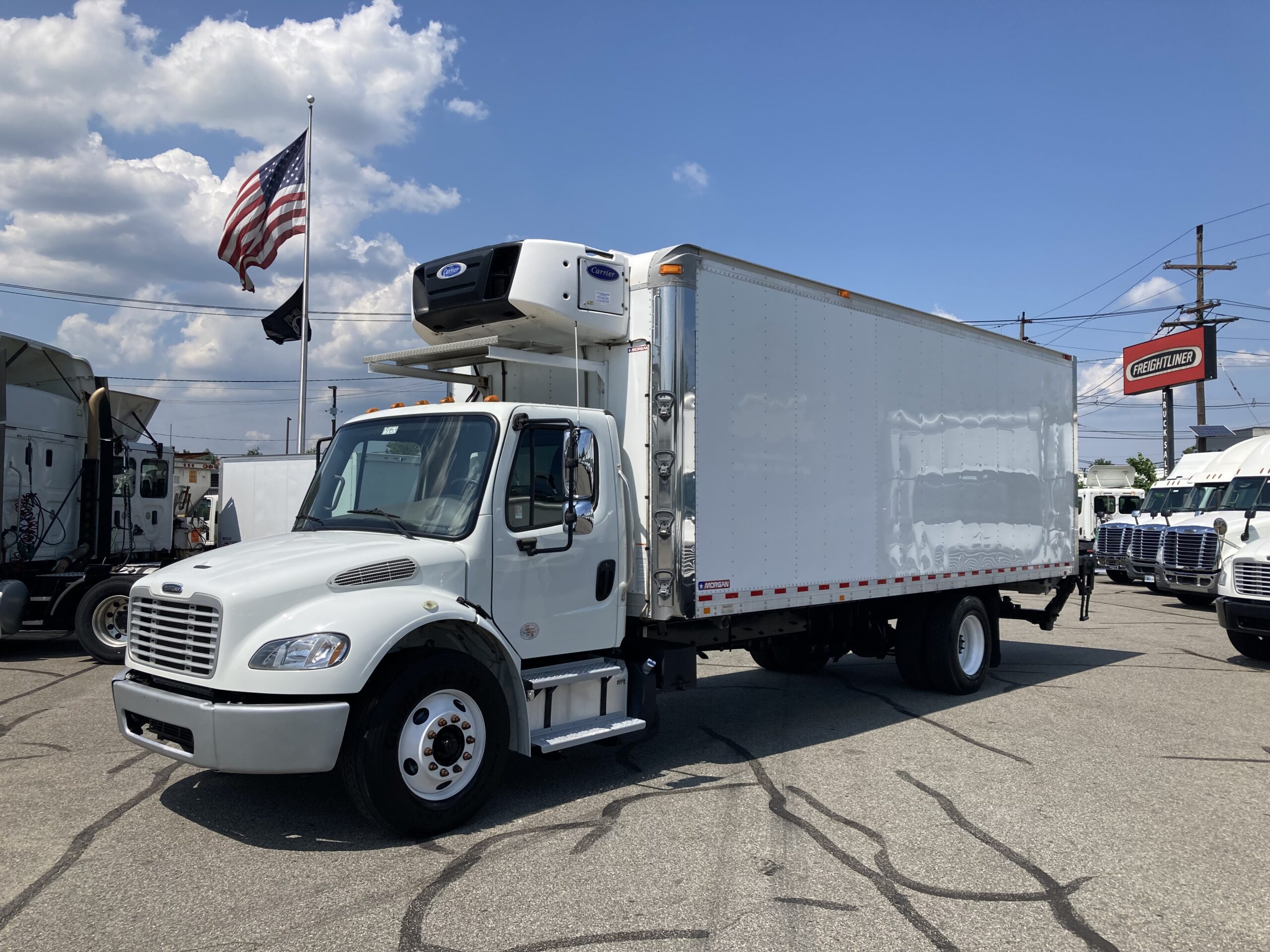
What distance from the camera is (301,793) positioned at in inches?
240

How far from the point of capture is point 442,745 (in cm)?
543

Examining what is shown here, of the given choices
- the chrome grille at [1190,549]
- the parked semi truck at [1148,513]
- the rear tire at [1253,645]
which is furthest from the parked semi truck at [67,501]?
the parked semi truck at [1148,513]

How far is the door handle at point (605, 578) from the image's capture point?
643 centimetres

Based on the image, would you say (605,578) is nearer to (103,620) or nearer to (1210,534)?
(103,620)

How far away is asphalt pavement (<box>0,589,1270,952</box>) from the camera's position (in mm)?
4195

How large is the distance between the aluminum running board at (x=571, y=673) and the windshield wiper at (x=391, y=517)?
1128 mm

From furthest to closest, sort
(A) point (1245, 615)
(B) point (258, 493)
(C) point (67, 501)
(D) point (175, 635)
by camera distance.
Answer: (B) point (258, 493), (C) point (67, 501), (A) point (1245, 615), (D) point (175, 635)

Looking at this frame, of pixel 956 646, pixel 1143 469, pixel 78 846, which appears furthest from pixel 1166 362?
pixel 78 846

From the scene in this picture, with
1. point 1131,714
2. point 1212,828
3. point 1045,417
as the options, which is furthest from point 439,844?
point 1045,417

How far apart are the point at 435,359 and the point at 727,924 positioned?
14.9 feet

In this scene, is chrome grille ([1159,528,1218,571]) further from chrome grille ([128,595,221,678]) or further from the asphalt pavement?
chrome grille ([128,595,221,678])

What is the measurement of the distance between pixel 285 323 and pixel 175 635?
17.8 meters

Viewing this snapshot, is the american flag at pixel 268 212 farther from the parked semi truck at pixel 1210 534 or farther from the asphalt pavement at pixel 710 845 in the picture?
the parked semi truck at pixel 1210 534

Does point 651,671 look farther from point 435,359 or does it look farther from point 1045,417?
point 1045,417
